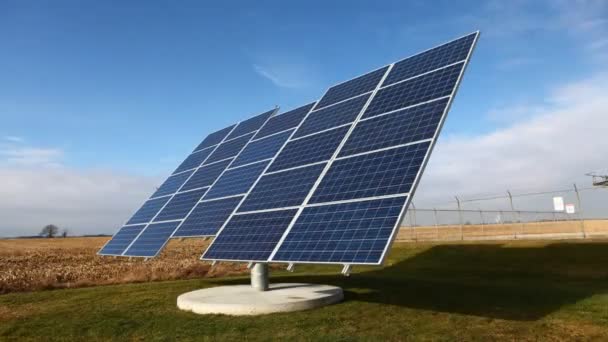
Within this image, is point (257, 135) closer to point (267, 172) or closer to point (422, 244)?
point (267, 172)

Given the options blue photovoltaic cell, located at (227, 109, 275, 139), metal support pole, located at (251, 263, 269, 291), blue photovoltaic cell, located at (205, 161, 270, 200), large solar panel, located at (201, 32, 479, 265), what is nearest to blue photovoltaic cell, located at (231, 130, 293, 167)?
blue photovoltaic cell, located at (205, 161, 270, 200)

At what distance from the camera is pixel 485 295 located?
1688 centimetres

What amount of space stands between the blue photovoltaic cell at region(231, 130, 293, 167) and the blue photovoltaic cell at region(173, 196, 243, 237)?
2.82 metres

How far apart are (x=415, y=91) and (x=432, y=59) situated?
6.79 ft

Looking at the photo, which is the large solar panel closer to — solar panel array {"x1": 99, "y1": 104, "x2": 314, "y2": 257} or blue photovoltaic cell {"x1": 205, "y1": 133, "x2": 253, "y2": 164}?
solar panel array {"x1": 99, "y1": 104, "x2": 314, "y2": 257}

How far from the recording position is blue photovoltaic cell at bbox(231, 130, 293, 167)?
20056 millimetres

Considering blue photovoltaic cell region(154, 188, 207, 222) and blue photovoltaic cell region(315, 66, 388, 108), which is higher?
blue photovoltaic cell region(315, 66, 388, 108)

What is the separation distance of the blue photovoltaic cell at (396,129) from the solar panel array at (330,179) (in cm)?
4

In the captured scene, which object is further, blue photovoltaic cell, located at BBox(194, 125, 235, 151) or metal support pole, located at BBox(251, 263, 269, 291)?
blue photovoltaic cell, located at BBox(194, 125, 235, 151)

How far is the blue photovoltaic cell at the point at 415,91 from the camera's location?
1368cm

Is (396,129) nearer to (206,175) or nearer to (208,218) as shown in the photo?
(208,218)

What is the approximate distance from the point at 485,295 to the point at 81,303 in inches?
632

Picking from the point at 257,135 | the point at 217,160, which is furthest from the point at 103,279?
the point at 257,135

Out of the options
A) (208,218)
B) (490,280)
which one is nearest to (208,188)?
(208,218)
